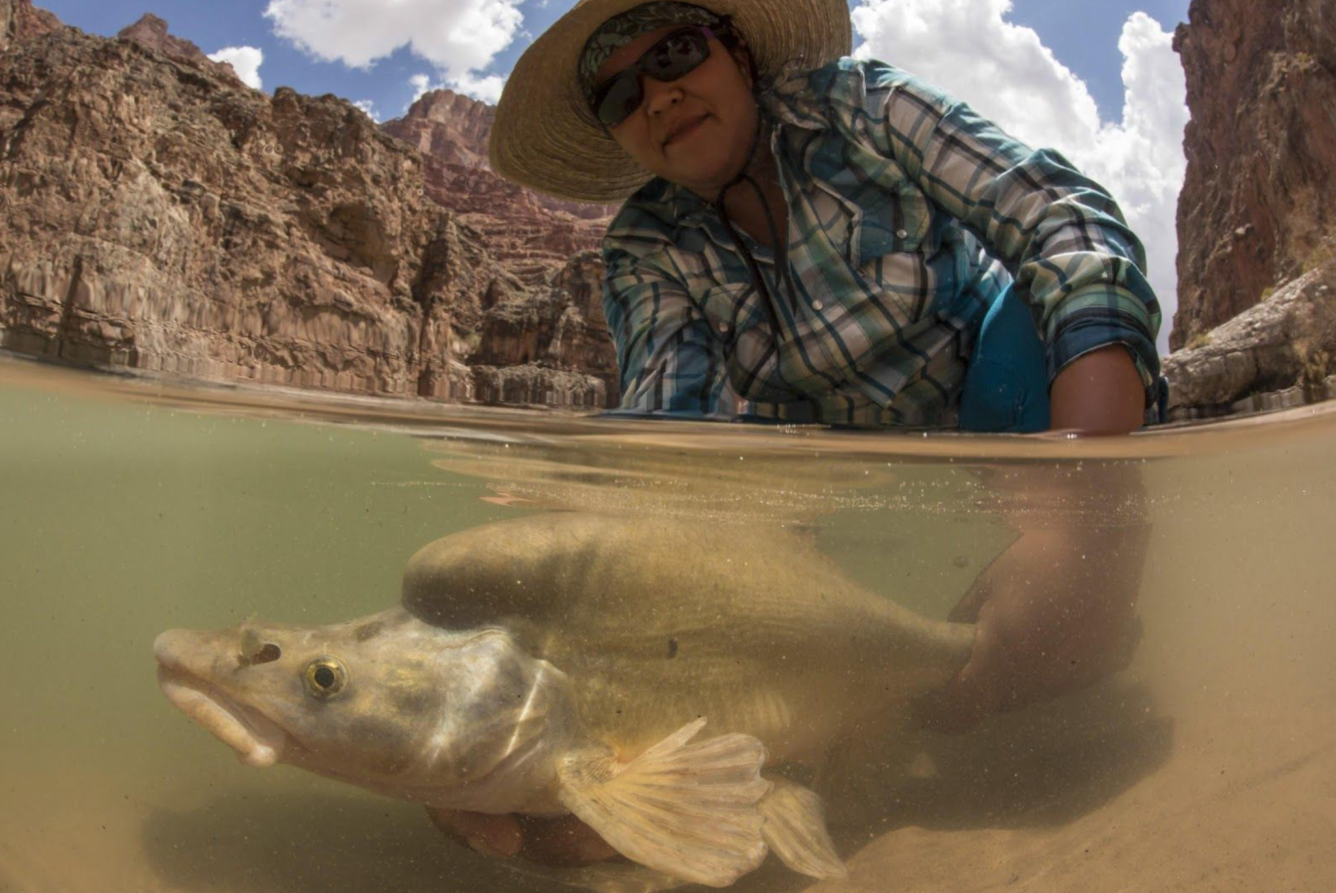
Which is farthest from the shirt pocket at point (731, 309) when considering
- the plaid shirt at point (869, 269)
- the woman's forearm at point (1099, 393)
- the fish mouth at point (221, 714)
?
the fish mouth at point (221, 714)

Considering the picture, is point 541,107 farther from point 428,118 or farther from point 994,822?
point 428,118

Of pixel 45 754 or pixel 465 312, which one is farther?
pixel 465 312

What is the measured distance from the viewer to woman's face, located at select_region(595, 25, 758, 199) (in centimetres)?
337

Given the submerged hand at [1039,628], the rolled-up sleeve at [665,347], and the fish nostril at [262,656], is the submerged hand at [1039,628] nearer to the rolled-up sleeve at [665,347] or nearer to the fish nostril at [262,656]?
the rolled-up sleeve at [665,347]

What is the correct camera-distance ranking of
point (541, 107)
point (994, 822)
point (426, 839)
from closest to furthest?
point (426, 839), point (994, 822), point (541, 107)

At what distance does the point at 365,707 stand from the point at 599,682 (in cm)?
63

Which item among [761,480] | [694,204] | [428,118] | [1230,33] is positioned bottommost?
[761,480]

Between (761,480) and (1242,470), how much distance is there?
9.75 ft

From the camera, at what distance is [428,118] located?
393ft

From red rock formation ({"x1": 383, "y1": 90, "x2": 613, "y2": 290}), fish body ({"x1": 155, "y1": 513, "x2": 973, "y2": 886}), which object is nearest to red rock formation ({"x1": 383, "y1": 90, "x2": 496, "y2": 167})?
red rock formation ({"x1": 383, "y1": 90, "x2": 613, "y2": 290})

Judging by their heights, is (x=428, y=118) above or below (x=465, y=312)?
above

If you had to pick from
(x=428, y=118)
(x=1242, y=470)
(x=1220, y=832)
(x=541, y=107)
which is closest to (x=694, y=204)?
(x=541, y=107)

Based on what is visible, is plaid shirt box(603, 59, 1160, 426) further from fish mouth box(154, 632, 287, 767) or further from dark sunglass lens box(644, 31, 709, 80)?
fish mouth box(154, 632, 287, 767)

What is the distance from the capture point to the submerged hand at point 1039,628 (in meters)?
2.88
